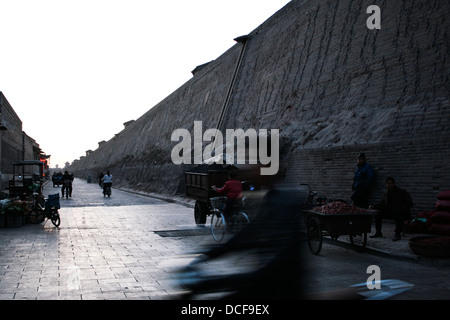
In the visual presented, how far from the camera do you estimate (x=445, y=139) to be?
9.45m

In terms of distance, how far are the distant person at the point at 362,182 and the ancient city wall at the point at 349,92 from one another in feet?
1.89

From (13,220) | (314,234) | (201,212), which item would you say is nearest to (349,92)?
(201,212)

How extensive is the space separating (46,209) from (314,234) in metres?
7.74

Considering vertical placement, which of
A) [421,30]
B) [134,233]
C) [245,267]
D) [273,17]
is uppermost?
[273,17]

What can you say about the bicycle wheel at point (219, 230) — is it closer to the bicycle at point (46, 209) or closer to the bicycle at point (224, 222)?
the bicycle at point (224, 222)

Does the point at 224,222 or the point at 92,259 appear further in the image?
the point at 224,222

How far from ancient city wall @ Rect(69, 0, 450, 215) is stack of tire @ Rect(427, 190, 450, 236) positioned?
0.73 metres

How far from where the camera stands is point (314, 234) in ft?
25.7

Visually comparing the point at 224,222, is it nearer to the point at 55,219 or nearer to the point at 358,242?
the point at 358,242

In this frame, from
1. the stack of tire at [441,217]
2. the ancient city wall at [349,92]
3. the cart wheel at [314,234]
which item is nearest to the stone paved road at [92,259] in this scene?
the cart wheel at [314,234]
